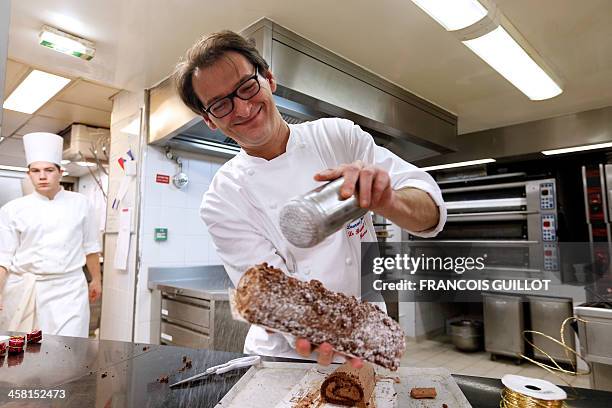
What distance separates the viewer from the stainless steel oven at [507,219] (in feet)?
11.5

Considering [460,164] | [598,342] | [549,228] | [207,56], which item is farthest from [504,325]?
[207,56]

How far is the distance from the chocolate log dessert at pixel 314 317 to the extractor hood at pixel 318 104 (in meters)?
1.40

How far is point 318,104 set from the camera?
7.04ft

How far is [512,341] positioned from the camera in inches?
140

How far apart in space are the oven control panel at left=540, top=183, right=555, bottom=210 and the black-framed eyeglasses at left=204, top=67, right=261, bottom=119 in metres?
3.43

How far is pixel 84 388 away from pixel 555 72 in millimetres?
2930

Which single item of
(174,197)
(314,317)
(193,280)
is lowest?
(193,280)

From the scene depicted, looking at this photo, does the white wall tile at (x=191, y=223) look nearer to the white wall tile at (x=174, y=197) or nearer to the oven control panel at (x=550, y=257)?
the white wall tile at (x=174, y=197)

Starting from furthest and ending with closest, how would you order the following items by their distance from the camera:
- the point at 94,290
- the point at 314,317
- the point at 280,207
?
the point at 94,290 → the point at 280,207 → the point at 314,317

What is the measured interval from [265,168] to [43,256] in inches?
76.8

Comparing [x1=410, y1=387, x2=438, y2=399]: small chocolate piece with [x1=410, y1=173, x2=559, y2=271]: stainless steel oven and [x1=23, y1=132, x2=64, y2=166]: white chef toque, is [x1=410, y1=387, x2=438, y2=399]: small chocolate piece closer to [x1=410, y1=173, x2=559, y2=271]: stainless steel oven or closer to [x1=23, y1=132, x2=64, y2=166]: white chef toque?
[x1=23, y1=132, x2=64, y2=166]: white chef toque

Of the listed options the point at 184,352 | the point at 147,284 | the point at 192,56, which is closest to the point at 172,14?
the point at 192,56

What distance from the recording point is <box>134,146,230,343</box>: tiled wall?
2.68 meters

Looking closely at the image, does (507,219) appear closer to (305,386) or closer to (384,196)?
(305,386)
